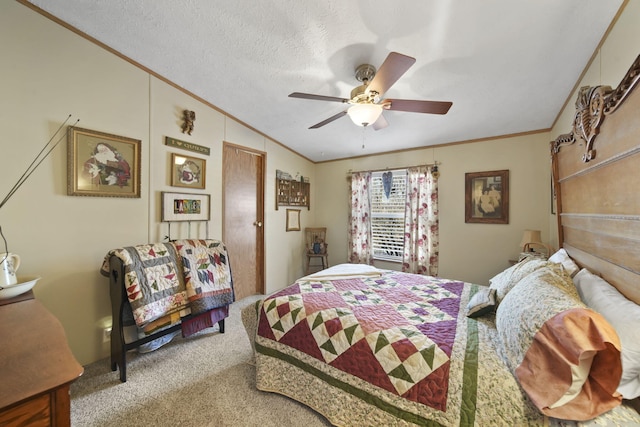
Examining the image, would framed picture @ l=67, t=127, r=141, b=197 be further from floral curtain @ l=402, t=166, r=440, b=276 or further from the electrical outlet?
floral curtain @ l=402, t=166, r=440, b=276

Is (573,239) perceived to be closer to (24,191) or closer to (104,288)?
(104,288)

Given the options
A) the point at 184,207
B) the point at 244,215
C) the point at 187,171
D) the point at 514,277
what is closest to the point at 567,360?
the point at 514,277

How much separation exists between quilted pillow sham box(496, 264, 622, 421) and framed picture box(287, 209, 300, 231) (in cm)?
349

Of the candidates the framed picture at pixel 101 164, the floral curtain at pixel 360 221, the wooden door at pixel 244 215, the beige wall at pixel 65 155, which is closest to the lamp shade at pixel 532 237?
the floral curtain at pixel 360 221

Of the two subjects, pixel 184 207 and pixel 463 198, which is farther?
pixel 463 198

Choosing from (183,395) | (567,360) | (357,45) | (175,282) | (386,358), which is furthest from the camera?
Answer: (175,282)

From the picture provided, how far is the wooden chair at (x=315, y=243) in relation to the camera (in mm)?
4363

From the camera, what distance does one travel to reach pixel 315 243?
4.33 m

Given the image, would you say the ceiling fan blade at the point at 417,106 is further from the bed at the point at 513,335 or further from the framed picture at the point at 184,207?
the framed picture at the point at 184,207

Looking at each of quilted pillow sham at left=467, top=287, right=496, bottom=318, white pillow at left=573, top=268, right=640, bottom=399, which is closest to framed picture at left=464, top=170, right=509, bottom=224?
quilted pillow sham at left=467, top=287, right=496, bottom=318

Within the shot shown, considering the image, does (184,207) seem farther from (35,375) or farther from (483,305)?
(483,305)

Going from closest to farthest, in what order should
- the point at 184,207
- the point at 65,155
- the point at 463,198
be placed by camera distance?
the point at 65,155 → the point at 184,207 → the point at 463,198

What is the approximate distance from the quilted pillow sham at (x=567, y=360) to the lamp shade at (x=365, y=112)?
1531 millimetres

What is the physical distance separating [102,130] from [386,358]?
285cm
